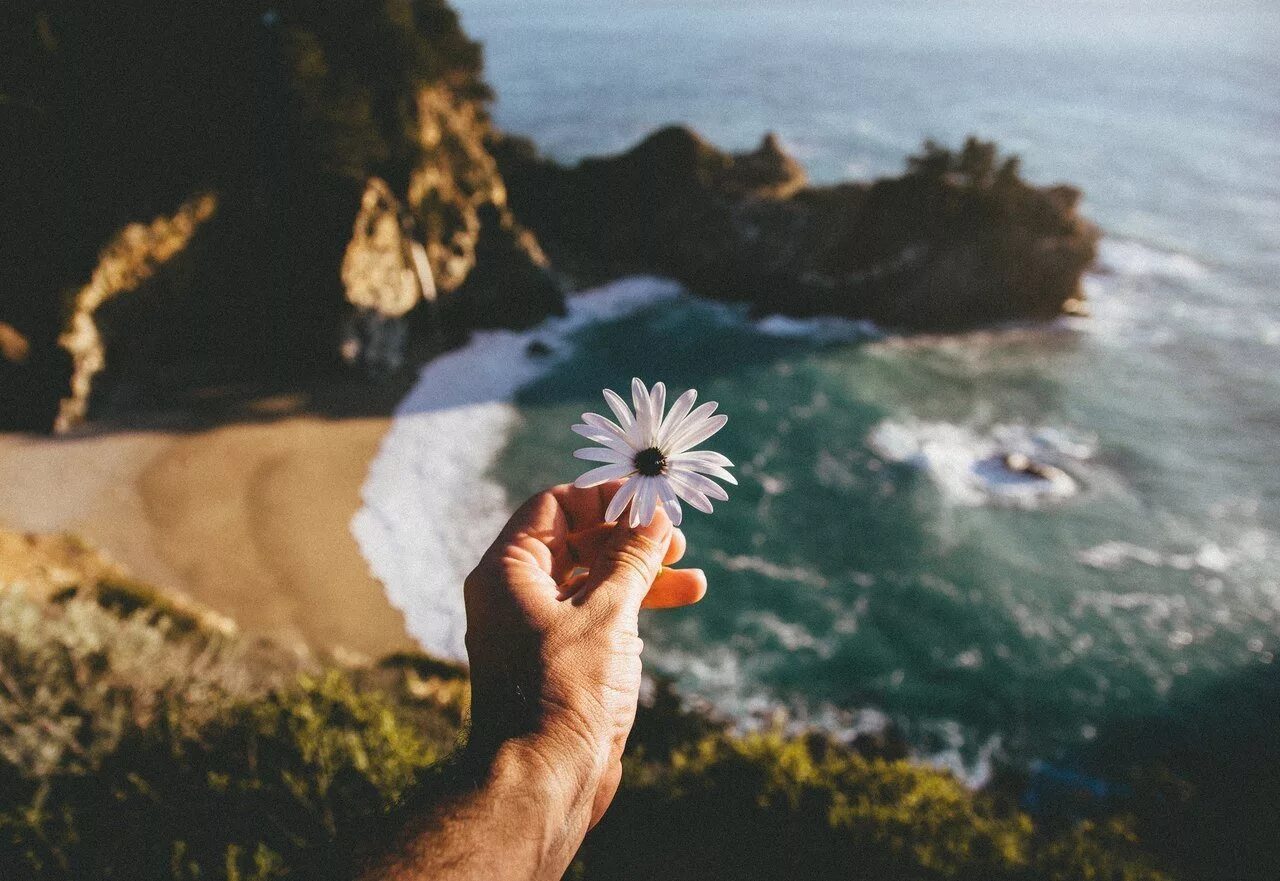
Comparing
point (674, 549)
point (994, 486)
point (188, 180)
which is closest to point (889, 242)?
point (994, 486)

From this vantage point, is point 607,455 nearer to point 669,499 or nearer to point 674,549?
point 669,499

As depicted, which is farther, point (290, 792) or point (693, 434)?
point (290, 792)

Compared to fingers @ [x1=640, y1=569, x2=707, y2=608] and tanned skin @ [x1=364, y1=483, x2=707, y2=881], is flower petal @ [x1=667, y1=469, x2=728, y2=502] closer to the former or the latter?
tanned skin @ [x1=364, y1=483, x2=707, y2=881]

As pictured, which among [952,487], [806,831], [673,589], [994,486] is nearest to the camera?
[673,589]

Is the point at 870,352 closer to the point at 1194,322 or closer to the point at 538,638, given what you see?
the point at 1194,322

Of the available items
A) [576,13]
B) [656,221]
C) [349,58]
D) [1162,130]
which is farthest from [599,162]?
[576,13]

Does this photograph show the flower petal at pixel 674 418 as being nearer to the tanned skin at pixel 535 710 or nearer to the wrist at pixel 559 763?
the tanned skin at pixel 535 710

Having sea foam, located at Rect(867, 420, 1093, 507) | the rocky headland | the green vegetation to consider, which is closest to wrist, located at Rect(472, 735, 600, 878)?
the green vegetation
